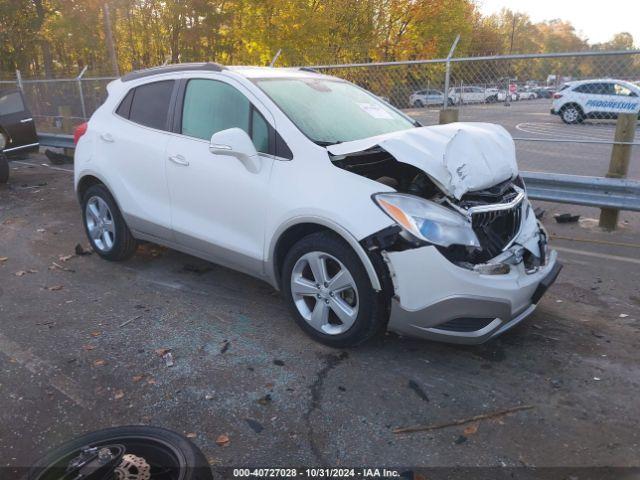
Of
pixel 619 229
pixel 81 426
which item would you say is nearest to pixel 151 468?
pixel 81 426

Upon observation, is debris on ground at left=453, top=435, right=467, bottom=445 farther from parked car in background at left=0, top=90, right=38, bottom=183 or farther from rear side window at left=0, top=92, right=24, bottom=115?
rear side window at left=0, top=92, right=24, bottom=115

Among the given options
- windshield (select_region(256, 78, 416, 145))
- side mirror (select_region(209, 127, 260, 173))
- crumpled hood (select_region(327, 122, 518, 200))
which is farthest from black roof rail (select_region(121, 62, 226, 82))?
crumpled hood (select_region(327, 122, 518, 200))

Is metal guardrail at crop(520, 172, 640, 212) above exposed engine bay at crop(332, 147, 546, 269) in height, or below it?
below

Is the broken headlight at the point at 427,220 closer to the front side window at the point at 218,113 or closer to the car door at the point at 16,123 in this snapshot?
the front side window at the point at 218,113

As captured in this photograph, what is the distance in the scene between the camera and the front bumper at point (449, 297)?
3.03 metres

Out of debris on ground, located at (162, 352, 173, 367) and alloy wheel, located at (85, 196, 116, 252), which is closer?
debris on ground, located at (162, 352, 173, 367)

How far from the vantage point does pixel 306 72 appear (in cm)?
474

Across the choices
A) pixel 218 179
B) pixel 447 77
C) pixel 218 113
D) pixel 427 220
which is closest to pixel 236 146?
pixel 218 179

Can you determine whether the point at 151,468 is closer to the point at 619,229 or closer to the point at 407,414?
the point at 407,414

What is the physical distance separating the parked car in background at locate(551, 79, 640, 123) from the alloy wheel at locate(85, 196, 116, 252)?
5613 millimetres

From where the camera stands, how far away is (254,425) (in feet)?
9.37

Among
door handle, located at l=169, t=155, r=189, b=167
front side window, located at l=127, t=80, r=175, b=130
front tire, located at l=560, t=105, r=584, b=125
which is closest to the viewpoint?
door handle, located at l=169, t=155, r=189, b=167

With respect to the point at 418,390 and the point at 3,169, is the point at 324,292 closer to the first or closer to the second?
the point at 418,390

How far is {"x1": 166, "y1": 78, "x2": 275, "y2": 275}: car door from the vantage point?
3.79 m
